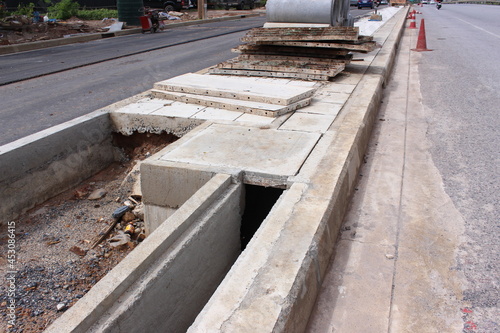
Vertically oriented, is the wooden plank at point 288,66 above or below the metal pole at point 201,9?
below

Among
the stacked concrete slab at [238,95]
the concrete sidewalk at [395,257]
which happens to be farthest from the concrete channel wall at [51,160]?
the concrete sidewalk at [395,257]

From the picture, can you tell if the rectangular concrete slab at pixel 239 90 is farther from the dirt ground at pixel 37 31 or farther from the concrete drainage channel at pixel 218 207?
the dirt ground at pixel 37 31

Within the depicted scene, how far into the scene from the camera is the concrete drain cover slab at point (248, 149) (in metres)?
3.98

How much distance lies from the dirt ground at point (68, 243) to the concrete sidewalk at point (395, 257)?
2.37m

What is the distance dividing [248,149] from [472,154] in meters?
2.79

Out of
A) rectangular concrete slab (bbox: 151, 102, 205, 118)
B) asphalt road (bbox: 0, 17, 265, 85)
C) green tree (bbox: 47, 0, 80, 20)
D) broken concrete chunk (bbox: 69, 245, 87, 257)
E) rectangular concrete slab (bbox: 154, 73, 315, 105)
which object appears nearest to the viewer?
broken concrete chunk (bbox: 69, 245, 87, 257)

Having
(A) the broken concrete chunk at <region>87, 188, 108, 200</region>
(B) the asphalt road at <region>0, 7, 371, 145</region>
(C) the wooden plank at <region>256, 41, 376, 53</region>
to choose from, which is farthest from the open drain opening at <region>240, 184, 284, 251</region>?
(C) the wooden plank at <region>256, 41, 376, 53</region>

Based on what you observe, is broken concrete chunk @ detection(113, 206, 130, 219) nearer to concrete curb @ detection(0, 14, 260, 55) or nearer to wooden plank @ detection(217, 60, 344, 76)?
wooden plank @ detection(217, 60, 344, 76)

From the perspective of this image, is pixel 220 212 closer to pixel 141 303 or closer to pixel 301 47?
pixel 141 303

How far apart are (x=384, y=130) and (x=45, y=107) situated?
222 inches

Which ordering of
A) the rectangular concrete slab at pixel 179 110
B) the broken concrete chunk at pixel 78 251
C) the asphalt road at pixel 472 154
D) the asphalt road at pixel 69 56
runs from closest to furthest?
the asphalt road at pixel 472 154
the broken concrete chunk at pixel 78 251
the rectangular concrete slab at pixel 179 110
the asphalt road at pixel 69 56

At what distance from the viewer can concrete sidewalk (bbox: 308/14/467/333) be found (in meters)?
2.53

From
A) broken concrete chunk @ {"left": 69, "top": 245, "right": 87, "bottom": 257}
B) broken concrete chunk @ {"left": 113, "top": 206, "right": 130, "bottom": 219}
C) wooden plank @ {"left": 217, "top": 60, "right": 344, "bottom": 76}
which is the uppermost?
wooden plank @ {"left": 217, "top": 60, "right": 344, "bottom": 76}

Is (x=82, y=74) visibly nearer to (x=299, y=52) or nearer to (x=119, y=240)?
(x=299, y=52)
